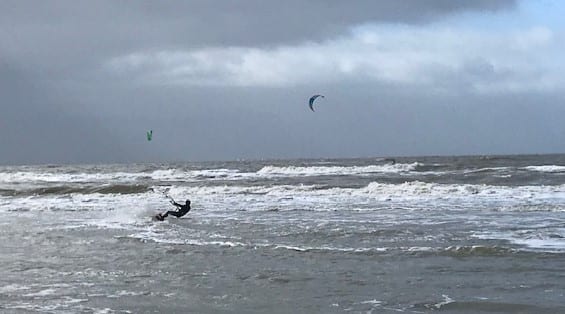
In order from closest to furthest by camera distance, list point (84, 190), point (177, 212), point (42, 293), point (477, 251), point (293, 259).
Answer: point (42, 293) < point (293, 259) < point (477, 251) < point (177, 212) < point (84, 190)

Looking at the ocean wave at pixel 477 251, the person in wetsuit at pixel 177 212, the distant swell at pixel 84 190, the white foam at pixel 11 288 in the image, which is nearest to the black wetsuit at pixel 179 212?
the person in wetsuit at pixel 177 212

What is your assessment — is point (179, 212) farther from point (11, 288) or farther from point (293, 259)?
point (11, 288)

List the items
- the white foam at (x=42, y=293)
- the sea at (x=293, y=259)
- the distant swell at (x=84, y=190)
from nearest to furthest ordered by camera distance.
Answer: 1. the sea at (x=293, y=259)
2. the white foam at (x=42, y=293)
3. the distant swell at (x=84, y=190)

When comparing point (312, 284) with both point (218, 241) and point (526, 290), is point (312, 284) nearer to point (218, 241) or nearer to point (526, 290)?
point (526, 290)

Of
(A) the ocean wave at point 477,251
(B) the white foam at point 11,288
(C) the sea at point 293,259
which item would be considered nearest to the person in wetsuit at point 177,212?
(C) the sea at point 293,259

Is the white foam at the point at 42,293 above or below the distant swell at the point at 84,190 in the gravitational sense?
below

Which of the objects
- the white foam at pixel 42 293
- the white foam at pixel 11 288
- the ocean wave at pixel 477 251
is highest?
the ocean wave at pixel 477 251

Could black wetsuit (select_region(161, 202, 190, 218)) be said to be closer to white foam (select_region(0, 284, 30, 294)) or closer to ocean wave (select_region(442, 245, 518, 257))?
ocean wave (select_region(442, 245, 518, 257))

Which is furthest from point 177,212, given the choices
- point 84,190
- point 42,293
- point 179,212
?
point 84,190

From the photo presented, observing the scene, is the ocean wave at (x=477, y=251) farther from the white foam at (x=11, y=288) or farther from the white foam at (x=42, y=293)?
the white foam at (x=11, y=288)

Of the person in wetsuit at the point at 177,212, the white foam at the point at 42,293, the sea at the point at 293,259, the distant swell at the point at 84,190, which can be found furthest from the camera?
the distant swell at the point at 84,190

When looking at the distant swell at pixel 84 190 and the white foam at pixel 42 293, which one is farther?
the distant swell at pixel 84 190

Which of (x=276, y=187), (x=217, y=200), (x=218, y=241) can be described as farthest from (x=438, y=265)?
(x=276, y=187)

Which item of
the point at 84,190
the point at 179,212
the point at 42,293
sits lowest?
the point at 42,293
